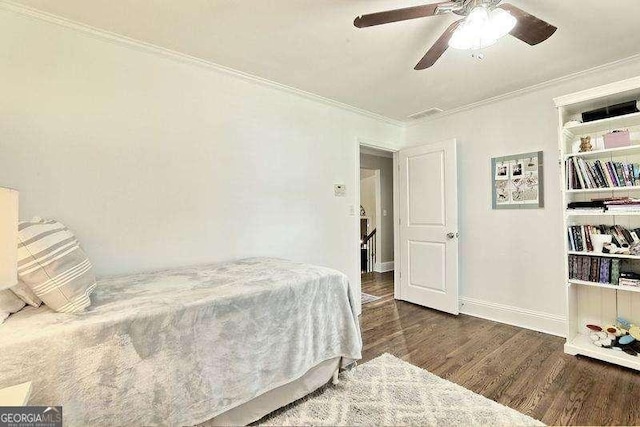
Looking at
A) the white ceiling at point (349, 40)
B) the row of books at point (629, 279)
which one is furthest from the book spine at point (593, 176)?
the white ceiling at point (349, 40)

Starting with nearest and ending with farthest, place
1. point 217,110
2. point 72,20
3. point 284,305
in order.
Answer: point 284,305, point 72,20, point 217,110

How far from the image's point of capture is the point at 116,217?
2.07 metres

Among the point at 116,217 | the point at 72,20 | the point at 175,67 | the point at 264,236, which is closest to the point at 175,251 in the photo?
the point at 116,217

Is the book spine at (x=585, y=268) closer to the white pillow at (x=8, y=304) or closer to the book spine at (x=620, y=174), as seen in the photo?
the book spine at (x=620, y=174)

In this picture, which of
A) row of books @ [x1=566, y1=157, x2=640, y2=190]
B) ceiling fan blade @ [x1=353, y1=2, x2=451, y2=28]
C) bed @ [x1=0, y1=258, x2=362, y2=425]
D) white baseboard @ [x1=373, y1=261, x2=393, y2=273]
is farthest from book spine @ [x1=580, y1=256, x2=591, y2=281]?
white baseboard @ [x1=373, y1=261, x2=393, y2=273]

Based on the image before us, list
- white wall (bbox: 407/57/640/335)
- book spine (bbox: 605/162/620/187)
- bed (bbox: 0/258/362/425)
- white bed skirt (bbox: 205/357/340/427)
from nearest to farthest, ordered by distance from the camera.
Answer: bed (bbox: 0/258/362/425)
white bed skirt (bbox: 205/357/340/427)
book spine (bbox: 605/162/620/187)
white wall (bbox: 407/57/640/335)

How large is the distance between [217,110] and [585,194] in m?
3.30

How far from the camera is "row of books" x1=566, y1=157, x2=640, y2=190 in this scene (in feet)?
7.52

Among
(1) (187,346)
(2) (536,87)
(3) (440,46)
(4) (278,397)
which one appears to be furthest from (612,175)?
(1) (187,346)

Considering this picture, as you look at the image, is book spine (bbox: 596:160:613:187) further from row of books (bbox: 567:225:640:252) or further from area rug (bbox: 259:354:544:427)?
area rug (bbox: 259:354:544:427)

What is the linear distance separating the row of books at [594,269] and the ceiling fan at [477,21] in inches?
71.1

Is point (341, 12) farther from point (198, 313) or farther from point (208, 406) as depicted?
point (208, 406)

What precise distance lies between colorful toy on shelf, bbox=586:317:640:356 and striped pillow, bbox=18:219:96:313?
3475mm

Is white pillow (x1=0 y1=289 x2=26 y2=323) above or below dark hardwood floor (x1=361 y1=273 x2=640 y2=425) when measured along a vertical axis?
above
